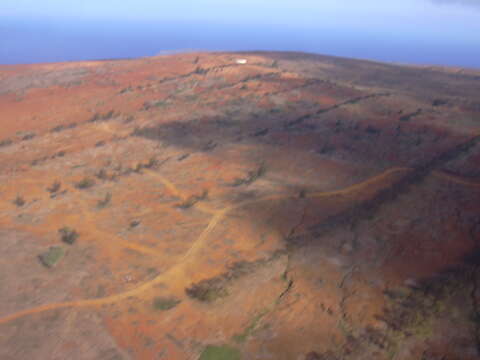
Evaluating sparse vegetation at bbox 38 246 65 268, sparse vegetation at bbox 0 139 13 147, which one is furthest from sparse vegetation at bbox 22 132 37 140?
sparse vegetation at bbox 38 246 65 268

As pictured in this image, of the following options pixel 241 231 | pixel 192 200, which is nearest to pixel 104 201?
pixel 192 200

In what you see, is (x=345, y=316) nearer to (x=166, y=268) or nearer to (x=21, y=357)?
(x=166, y=268)

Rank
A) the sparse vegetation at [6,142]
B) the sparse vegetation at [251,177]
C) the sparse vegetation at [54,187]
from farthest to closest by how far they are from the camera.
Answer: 1. the sparse vegetation at [6,142]
2. the sparse vegetation at [251,177]
3. the sparse vegetation at [54,187]

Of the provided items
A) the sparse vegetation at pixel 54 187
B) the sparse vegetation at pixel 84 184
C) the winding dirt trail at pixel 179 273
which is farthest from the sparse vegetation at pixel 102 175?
the winding dirt trail at pixel 179 273

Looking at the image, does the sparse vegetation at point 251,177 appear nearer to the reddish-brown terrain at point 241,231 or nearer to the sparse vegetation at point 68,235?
the reddish-brown terrain at point 241,231

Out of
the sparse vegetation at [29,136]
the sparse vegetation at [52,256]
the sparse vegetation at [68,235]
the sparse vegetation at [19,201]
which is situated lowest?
the sparse vegetation at [52,256]

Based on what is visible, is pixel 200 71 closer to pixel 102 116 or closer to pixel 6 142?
pixel 102 116

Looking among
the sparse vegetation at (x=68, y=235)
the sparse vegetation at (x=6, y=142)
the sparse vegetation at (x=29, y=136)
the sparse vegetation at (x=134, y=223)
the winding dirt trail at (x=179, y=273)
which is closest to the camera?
the winding dirt trail at (x=179, y=273)

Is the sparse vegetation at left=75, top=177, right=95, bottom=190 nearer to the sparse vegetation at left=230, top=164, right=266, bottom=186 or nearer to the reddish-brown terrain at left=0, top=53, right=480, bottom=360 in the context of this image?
the reddish-brown terrain at left=0, top=53, right=480, bottom=360
